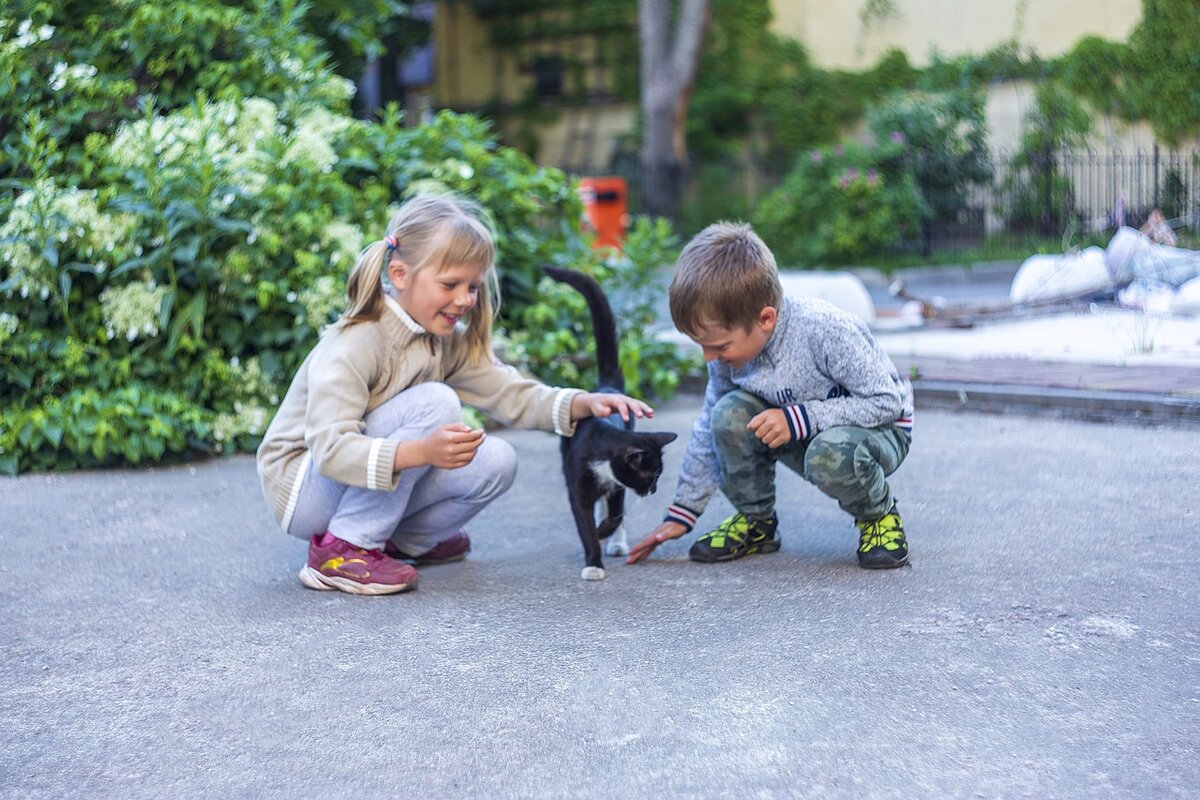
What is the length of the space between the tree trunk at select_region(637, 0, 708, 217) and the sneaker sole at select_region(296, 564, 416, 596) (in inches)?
580

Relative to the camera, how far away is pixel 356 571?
11.3 feet

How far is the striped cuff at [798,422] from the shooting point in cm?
346

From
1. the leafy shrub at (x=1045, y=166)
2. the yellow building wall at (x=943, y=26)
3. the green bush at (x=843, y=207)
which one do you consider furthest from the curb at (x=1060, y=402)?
the yellow building wall at (x=943, y=26)

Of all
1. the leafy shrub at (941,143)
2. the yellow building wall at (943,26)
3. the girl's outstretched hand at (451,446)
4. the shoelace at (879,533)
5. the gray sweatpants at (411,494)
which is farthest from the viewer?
the yellow building wall at (943,26)

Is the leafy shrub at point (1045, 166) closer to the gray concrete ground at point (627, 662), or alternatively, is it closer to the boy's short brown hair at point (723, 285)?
the gray concrete ground at point (627, 662)

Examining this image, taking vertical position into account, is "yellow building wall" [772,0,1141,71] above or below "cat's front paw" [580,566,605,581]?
above

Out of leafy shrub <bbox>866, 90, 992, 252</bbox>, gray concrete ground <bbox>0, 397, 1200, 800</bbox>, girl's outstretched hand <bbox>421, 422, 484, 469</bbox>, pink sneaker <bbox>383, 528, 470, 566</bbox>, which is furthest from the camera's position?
leafy shrub <bbox>866, 90, 992, 252</bbox>

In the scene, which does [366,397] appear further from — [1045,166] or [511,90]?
[511,90]

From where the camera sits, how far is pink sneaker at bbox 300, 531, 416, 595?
11.3 feet

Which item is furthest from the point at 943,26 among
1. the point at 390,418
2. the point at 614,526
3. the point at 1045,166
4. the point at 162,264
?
the point at 390,418

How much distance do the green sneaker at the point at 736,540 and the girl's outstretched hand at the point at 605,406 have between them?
1.45ft

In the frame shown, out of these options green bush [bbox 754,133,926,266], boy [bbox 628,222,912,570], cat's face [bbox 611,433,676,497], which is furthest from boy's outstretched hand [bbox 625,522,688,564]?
green bush [bbox 754,133,926,266]

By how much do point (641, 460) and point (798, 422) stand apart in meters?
0.45

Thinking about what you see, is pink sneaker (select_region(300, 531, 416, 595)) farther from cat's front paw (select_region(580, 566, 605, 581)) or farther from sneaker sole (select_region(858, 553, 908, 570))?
sneaker sole (select_region(858, 553, 908, 570))
